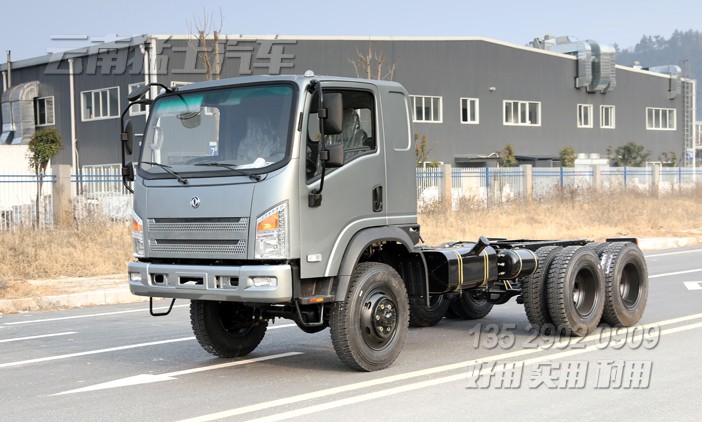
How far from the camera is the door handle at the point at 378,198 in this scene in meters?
8.34

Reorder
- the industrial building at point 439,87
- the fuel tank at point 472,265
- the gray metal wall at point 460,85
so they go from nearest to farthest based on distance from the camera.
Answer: the fuel tank at point 472,265
the industrial building at point 439,87
the gray metal wall at point 460,85

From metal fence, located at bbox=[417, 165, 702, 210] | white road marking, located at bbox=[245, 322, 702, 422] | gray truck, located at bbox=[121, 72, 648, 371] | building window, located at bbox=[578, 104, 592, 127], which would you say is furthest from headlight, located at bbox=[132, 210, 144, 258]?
building window, located at bbox=[578, 104, 592, 127]

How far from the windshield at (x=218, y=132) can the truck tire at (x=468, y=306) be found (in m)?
4.22

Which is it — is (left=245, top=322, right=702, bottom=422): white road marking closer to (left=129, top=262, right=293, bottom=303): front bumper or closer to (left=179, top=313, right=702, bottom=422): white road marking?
(left=179, top=313, right=702, bottom=422): white road marking

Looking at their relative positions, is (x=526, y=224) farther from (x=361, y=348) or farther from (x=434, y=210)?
(x=361, y=348)

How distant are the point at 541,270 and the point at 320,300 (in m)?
3.12

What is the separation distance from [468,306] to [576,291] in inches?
61.1

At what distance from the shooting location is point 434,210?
1113 inches

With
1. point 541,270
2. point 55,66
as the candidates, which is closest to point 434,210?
point 541,270

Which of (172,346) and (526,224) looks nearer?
(172,346)

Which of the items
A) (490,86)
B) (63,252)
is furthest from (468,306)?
(490,86)

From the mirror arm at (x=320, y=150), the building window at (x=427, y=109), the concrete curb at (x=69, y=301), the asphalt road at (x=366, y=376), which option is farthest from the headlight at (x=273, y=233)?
the building window at (x=427, y=109)

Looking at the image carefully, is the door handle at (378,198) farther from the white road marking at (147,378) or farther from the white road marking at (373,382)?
the white road marking at (147,378)

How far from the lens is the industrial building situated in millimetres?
42438
